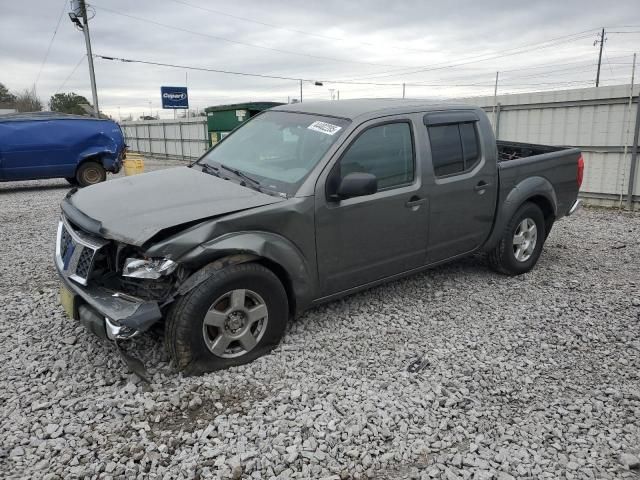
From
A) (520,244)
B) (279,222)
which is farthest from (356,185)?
(520,244)

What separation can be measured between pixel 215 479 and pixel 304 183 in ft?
6.57

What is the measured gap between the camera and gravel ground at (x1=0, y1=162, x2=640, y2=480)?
2520 millimetres

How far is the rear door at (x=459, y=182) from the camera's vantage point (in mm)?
4344

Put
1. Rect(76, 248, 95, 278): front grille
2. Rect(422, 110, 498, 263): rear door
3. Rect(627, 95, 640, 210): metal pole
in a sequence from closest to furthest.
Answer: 1. Rect(76, 248, 95, 278): front grille
2. Rect(422, 110, 498, 263): rear door
3. Rect(627, 95, 640, 210): metal pole

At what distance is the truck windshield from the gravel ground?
125cm

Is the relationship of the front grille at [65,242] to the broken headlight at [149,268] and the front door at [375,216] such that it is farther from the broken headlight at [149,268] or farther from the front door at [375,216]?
the front door at [375,216]

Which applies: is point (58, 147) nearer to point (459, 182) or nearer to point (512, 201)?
point (459, 182)

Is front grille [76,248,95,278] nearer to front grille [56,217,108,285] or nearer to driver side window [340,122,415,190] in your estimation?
front grille [56,217,108,285]

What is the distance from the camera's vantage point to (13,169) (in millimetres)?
11570

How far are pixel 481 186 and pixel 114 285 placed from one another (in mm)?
3331

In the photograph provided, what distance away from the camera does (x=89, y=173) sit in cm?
1258

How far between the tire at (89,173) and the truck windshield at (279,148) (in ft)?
30.8

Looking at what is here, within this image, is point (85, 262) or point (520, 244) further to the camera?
point (520, 244)

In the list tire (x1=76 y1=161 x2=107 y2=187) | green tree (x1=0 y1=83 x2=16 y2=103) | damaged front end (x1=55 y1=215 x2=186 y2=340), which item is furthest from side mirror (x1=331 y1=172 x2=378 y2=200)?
green tree (x1=0 y1=83 x2=16 y2=103)
